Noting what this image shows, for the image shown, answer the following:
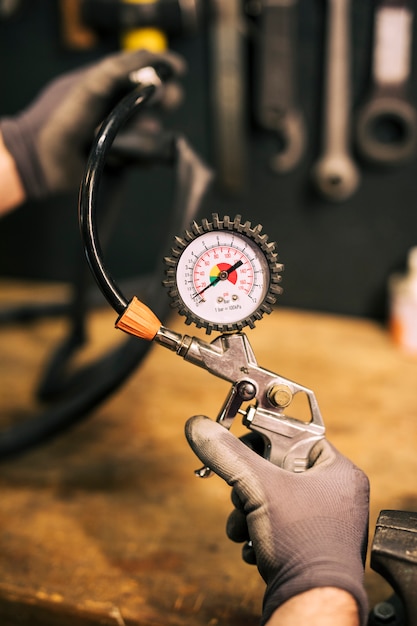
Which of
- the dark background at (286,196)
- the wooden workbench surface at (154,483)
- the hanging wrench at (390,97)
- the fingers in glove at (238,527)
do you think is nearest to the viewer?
the fingers in glove at (238,527)

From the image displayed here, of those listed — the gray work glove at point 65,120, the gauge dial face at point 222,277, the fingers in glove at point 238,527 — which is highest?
the gray work glove at point 65,120

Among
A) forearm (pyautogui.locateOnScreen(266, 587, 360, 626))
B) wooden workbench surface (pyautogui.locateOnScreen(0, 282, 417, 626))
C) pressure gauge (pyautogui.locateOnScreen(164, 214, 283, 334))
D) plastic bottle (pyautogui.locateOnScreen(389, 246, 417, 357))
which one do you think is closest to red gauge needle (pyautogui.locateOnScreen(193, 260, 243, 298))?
pressure gauge (pyautogui.locateOnScreen(164, 214, 283, 334))

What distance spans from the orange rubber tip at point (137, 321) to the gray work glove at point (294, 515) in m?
0.09

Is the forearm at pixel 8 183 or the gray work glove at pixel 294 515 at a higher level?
the forearm at pixel 8 183

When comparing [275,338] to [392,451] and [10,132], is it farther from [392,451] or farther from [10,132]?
[10,132]

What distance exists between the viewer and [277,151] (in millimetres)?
1431

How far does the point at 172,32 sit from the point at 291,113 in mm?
275

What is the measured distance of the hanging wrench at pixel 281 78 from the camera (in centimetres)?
128

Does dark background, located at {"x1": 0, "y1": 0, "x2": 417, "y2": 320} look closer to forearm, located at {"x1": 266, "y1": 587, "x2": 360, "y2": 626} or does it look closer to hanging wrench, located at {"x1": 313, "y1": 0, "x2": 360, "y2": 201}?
hanging wrench, located at {"x1": 313, "y1": 0, "x2": 360, "y2": 201}

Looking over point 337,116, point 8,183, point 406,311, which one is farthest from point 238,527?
point 337,116

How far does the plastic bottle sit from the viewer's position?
1.31m

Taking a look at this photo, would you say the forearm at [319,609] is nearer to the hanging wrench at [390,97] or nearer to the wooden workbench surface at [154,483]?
the wooden workbench surface at [154,483]

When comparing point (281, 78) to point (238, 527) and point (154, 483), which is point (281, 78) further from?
point (238, 527)

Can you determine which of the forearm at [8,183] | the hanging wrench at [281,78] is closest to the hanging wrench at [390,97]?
the hanging wrench at [281,78]
